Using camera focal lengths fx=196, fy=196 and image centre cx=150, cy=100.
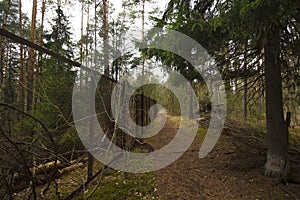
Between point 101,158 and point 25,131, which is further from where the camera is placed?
point 101,158

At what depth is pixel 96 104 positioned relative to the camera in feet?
9.41

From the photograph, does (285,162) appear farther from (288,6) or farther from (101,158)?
(101,158)

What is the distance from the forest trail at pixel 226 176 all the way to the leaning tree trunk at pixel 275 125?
25 centimetres

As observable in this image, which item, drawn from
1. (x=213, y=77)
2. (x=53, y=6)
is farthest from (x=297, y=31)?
(x=53, y=6)

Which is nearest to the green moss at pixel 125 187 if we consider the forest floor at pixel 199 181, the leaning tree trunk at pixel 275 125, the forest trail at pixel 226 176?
the forest floor at pixel 199 181

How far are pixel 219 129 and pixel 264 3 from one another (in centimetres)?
511

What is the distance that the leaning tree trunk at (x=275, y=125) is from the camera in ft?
10.7

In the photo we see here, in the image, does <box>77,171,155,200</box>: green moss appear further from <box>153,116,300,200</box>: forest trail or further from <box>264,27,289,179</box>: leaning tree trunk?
<box>264,27,289,179</box>: leaning tree trunk

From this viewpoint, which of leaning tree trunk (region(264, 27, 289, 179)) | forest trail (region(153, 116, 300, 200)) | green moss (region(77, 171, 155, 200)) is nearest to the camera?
green moss (region(77, 171, 155, 200))

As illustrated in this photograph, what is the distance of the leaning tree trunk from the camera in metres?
3.26

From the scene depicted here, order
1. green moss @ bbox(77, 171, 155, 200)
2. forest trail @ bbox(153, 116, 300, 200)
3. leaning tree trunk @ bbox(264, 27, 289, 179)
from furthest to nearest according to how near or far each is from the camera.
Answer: leaning tree trunk @ bbox(264, 27, 289, 179)
forest trail @ bbox(153, 116, 300, 200)
green moss @ bbox(77, 171, 155, 200)

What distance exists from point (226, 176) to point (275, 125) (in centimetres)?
122

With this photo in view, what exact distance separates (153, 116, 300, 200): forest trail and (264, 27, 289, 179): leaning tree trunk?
0.25 metres

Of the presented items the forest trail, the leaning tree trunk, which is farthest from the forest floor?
the leaning tree trunk
